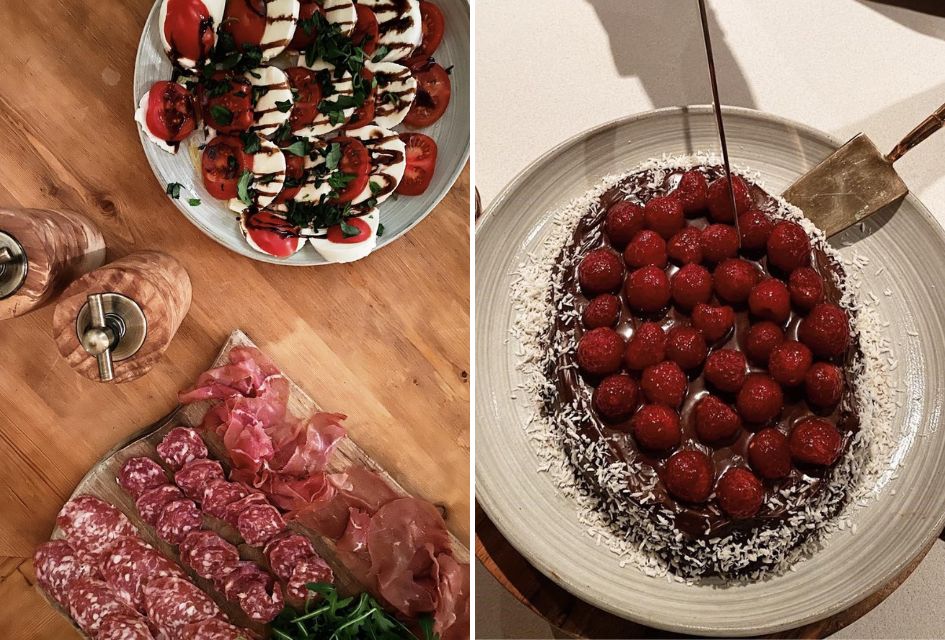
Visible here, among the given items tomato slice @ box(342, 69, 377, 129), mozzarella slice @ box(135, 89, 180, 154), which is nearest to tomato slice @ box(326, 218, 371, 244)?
tomato slice @ box(342, 69, 377, 129)

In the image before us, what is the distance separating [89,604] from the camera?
0.84m

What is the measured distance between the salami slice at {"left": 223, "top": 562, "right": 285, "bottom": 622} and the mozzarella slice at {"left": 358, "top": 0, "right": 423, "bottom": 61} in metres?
0.70

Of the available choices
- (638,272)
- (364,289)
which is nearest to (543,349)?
(638,272)

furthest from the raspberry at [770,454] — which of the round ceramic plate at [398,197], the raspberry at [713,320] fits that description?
the round ceramic plate at [398,197]

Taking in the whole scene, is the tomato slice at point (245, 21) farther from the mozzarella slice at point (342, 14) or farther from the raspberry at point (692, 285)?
the raspberry at point (692, 285)

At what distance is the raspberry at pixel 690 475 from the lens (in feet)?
2.00

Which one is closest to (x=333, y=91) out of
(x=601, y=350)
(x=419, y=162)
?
(x=419, y=162)

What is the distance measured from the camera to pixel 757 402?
602 mm

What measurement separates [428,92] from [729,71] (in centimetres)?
36

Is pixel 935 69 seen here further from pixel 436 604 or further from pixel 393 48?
pixel 436 604

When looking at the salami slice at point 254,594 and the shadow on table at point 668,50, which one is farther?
the salami slice at point 254,594

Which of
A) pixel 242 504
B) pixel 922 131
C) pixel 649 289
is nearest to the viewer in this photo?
pixel 922 131

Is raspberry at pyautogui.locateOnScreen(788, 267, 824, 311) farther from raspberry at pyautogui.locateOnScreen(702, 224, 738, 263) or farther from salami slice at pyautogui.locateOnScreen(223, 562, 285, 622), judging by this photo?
salami slice at pyautogui.locateOnScreen(223, 562, 285, 622)

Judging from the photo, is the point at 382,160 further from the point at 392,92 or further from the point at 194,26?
the point at 194,26
